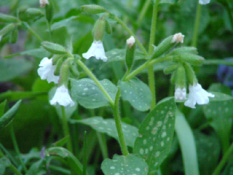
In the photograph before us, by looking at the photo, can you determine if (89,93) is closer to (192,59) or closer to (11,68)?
(192,59)

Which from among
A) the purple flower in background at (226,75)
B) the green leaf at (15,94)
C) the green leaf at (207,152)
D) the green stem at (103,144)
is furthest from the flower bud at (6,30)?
the purple flower in background at (226,75)

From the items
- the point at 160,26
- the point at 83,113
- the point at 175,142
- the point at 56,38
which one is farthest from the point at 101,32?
the point at 160,26

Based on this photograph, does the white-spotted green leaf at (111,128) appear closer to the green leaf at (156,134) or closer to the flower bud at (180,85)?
the green leaf at (156,134)

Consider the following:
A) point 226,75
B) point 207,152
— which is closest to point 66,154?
point 207,152

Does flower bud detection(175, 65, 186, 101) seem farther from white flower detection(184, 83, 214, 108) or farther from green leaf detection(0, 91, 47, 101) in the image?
green leaf detection(0, 91, 47, 101)

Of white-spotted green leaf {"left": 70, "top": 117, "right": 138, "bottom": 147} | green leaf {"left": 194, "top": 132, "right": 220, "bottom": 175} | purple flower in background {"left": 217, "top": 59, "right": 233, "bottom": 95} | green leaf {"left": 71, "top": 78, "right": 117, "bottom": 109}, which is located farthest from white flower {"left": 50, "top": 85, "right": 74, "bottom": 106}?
purple flower in background {"left": 217, "top": 59, "right": 233, "bottom": 95}
